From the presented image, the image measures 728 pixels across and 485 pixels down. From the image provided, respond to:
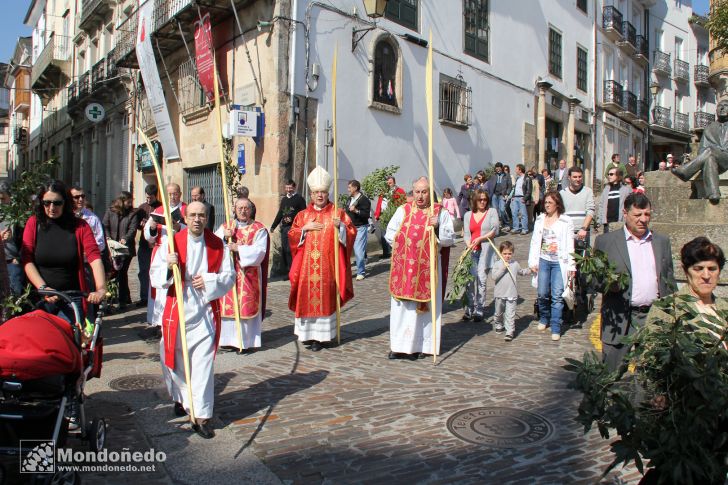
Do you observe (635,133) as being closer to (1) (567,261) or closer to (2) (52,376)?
(1) (567,261)

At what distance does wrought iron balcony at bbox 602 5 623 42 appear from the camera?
26.1 metres

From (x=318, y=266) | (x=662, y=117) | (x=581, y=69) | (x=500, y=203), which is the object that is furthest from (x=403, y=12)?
(x=662, y=117)

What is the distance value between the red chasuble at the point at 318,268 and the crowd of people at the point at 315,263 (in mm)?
12

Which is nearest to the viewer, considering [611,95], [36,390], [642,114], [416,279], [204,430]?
[36,390]

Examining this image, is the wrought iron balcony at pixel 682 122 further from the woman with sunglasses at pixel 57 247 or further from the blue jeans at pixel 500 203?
→ the woman with sunglasses at pixel 57 247

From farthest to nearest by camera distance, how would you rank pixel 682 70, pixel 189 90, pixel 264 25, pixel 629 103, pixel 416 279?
pixel 682 70 < pixel 629 103 < pixel 189 90 < pixel 264 25 < pixel 416 279

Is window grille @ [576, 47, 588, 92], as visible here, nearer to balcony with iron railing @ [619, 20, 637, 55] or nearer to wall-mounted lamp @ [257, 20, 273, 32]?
balcony with iron railing @ [619, 20, 637, 55]

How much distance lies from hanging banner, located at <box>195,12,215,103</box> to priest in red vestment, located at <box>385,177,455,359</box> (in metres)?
8.81

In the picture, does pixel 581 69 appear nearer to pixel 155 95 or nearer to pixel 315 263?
pixel 155 95

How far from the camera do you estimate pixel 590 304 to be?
→ 8.36 m

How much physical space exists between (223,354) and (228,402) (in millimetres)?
1709

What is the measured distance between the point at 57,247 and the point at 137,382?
5.20 ft

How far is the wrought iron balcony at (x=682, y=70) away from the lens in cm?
3355

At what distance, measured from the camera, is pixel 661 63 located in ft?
105
